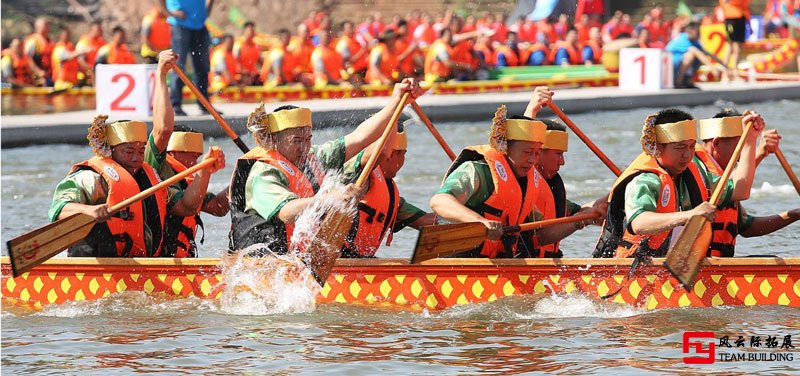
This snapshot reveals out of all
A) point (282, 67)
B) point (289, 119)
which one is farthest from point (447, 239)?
point (282, 67)

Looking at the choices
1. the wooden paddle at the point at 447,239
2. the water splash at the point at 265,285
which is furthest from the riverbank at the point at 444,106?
the wooden paddle at the point at 447,239

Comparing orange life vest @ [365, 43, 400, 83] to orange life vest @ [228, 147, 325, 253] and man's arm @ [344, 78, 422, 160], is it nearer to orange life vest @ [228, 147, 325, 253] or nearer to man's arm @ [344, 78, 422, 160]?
man's arm @ [344, 78, 422, 160]

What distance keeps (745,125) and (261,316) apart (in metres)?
2.91

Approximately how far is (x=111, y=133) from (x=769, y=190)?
7.90 meters

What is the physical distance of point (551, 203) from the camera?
8555 mm

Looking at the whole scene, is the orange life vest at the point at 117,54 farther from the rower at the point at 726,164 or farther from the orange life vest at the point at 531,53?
the rower at the point at 726,164

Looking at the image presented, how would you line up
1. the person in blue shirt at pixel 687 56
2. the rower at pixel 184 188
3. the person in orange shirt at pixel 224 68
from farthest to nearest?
the person in blue shirt at pixel 687 56, the person in orange shirt at pixel 224 68, the rower at pixel 184 188

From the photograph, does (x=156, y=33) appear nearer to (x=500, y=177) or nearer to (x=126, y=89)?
(x=126, y=89)

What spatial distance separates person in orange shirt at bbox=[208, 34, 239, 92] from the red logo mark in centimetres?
1386

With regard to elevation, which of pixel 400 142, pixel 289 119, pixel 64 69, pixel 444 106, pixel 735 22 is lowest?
pixel 400 142

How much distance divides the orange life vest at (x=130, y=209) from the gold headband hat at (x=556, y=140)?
89.3 inches

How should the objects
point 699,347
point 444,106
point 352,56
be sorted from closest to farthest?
point 699,347, point 444,106, point 352,56

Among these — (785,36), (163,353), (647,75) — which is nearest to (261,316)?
(163,353)

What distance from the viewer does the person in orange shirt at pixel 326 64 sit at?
858 inches
